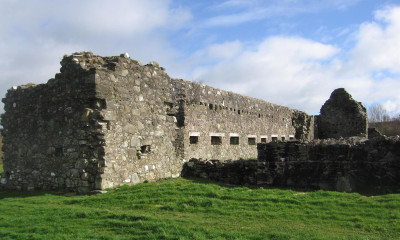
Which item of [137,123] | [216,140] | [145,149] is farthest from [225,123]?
[137,123]

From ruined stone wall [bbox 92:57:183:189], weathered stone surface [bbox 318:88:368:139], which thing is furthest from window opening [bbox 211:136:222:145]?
weathered stone surface [bbox 318:88:368:139]

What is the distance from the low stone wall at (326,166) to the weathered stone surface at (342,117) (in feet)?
44.0

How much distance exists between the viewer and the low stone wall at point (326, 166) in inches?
337

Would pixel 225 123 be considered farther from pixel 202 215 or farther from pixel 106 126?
pixel 202 215

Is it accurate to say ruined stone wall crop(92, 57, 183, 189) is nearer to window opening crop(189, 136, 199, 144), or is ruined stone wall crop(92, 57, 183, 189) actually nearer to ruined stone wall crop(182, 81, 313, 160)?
ruined stone wall crop(182, 81, 313, 160)

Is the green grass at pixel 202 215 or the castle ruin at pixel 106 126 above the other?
the castle ruin at pixel 106 126

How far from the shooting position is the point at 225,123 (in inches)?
587

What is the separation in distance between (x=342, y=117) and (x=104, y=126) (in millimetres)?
17871

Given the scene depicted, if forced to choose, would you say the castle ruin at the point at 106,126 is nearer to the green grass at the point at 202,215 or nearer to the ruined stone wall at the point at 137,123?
the ruined stone wall at the point at 137,123

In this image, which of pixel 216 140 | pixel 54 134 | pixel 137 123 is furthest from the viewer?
pixel 216 140

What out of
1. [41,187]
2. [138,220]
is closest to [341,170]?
[138,220]

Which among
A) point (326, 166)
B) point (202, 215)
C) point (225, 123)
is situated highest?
point (225, 123)

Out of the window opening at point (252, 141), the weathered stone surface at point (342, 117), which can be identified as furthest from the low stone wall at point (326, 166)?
the weathered stone surface at point (342, 117)

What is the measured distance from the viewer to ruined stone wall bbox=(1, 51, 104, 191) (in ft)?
31.3
